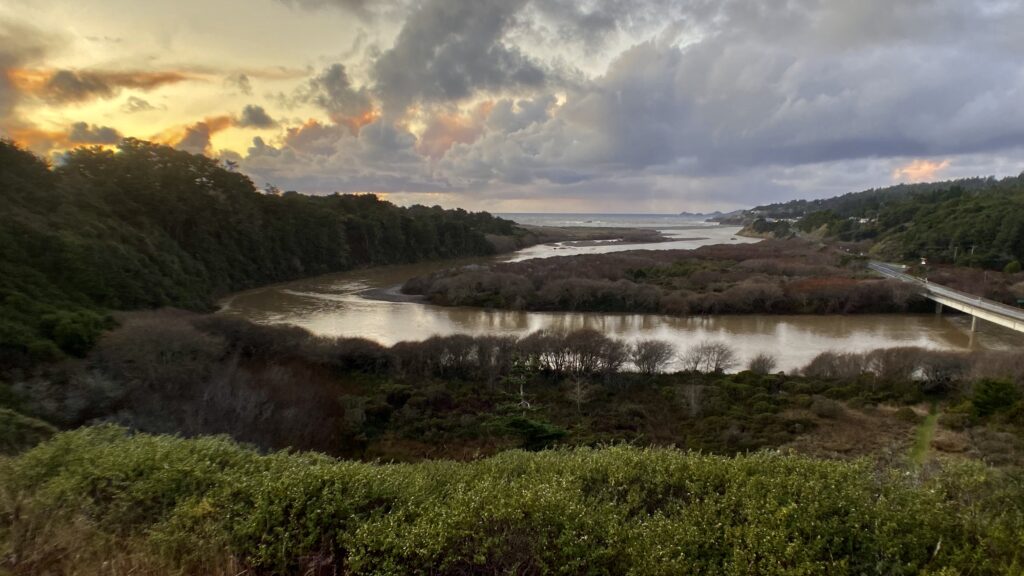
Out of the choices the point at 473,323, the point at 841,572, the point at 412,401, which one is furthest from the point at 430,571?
the point at 473,323

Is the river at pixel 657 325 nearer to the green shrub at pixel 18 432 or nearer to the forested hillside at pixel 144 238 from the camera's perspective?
the forested hillside at pixel 144 238

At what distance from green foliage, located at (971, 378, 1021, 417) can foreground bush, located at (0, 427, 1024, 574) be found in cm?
1368

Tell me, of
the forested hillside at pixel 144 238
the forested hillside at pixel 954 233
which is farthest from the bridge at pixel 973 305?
the forested hillside at pixel 144 238

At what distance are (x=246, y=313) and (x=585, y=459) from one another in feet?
110

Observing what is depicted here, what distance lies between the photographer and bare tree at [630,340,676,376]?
20.5 m

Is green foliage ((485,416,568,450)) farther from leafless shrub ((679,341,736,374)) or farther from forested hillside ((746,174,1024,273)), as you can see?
forested hillside ((746,174,1024,273))

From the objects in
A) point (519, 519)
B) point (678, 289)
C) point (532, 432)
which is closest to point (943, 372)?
point (532, 432)

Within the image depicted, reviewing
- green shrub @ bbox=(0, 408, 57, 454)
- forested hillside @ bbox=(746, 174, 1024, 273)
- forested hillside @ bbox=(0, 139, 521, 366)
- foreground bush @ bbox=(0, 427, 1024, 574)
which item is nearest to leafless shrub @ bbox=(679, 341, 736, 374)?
foreground bush @ bbox=(0, 427, 1024, 574)

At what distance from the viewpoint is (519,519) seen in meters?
4.50

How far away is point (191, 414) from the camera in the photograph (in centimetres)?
1291

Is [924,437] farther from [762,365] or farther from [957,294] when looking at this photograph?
[957,294]

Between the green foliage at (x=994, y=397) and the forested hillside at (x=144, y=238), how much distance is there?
25.7 metres

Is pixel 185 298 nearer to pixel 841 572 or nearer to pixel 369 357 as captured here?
pixel 369 357

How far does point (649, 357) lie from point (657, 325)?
40.8ft
